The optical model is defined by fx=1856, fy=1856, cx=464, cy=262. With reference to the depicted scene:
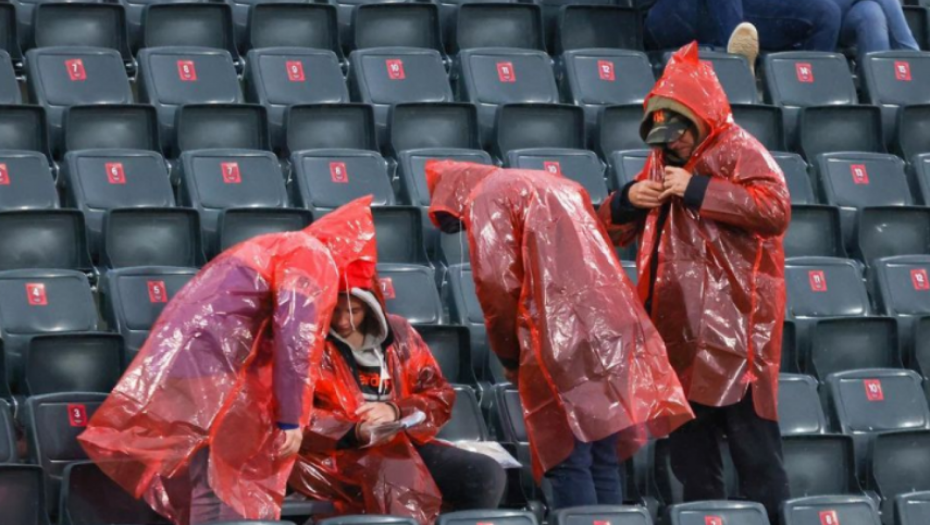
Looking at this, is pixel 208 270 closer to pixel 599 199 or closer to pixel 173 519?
pixel 173 519

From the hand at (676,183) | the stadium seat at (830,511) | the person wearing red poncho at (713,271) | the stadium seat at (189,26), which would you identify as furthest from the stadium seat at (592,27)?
the stadium seat at (830,511)

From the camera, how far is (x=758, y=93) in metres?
7.44

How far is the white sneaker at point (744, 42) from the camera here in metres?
7.33

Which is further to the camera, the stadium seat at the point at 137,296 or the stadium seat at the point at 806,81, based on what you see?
the stadium seat at the point at 806,81

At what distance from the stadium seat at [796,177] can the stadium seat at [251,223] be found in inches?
74.7

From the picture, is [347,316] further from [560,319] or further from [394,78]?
[394,78]

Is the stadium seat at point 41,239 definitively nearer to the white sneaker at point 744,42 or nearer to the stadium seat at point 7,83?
the stadium seat at point 7,83

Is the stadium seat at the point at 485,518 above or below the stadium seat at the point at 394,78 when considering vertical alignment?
below

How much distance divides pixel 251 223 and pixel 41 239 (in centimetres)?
65

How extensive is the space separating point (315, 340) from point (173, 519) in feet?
1.98

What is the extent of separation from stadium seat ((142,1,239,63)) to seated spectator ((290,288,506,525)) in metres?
2.46

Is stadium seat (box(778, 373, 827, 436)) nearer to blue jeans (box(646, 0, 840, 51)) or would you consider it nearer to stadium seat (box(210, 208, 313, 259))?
stadium seat (box(210, 208, 313, 259))

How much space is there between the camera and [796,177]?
6.79 metres

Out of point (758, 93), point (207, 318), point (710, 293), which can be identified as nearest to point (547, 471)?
point (710, 293)
